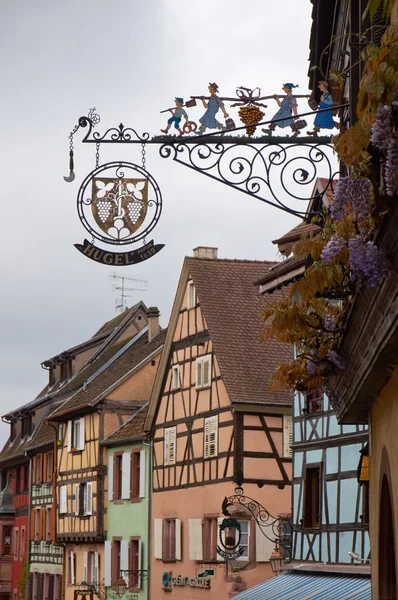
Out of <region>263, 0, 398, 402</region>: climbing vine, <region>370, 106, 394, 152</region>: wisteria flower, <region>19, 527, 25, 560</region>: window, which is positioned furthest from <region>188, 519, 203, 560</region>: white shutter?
<region>370, 106, 394, 152</region>: wisteria flower

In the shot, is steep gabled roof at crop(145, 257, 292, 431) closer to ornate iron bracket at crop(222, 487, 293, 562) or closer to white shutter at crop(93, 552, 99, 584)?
ornate iron bracket at crop(222, 487, 293, 562)

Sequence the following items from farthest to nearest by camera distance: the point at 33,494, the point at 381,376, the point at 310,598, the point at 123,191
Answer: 1. the point at 33,494
2. the point at 310,598
3. the point at 123,191
4. the point at 381,376

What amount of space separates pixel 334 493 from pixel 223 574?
7702 mm

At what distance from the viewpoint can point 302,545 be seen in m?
23.5

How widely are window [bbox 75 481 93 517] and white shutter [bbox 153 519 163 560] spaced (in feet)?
19.8

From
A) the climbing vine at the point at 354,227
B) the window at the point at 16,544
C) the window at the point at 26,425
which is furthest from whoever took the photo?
the window at the point at 26,425

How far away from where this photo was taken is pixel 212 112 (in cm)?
1016

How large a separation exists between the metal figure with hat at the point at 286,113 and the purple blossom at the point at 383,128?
431 centimetres

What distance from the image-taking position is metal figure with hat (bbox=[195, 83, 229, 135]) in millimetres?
10039

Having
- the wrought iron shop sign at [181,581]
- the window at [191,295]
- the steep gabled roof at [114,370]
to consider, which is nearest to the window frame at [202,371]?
the window at [191,295]

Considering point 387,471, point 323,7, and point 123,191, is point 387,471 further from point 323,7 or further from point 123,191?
point 323,7

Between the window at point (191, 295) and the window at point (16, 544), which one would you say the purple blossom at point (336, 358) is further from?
the window at point (16, 544)

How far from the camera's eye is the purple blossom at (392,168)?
4953 millimetres

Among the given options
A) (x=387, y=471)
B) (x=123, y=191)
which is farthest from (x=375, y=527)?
(x=123, y=191)
